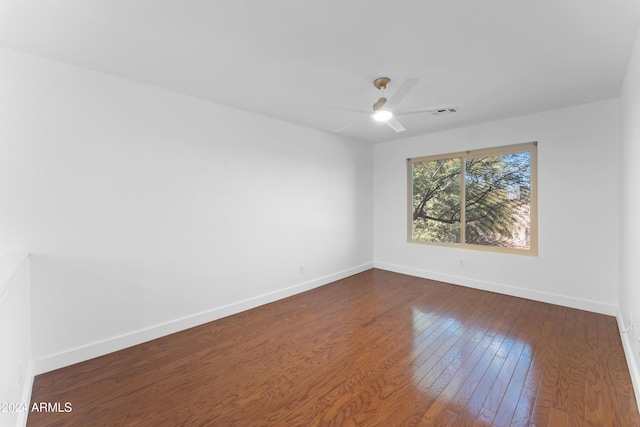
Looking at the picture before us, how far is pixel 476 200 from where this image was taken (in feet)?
14.0

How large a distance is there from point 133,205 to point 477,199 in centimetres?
448

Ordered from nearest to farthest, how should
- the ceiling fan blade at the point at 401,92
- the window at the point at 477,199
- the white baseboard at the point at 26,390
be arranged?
the white baseboard at the point at 26,390
the ceiling fan blade at the point at 401,92
the window at the point at 477,199

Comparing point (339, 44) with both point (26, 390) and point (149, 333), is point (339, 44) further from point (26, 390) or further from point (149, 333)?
point (26, 390)

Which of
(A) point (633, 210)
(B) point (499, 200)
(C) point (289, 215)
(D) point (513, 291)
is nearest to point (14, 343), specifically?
(C) point (289, 215)

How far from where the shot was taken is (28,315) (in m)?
2.09

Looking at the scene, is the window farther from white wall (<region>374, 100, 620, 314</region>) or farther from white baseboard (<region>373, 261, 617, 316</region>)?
white baseboard (<region>373, 261, 617, 316</region>)

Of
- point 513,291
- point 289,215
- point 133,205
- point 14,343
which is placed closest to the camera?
point 14,343

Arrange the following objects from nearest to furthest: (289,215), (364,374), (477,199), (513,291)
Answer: (364,374)
(513,291)
(289,215)
(477,199)

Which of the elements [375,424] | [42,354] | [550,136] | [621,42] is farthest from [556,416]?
[42,354]

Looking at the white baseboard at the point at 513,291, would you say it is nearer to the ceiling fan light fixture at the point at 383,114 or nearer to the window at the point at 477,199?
the window at the point at 477,199

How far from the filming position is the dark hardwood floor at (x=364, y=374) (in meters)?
1.74

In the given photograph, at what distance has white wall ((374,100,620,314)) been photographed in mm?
3168

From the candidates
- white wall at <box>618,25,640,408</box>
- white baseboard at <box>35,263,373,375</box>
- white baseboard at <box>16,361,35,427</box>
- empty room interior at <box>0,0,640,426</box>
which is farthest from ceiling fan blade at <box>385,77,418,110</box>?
white baseboard at <box>16,361,35,427</box>

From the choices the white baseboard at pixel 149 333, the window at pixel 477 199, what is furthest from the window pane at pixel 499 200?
the white baseboard at pixel 149 333
